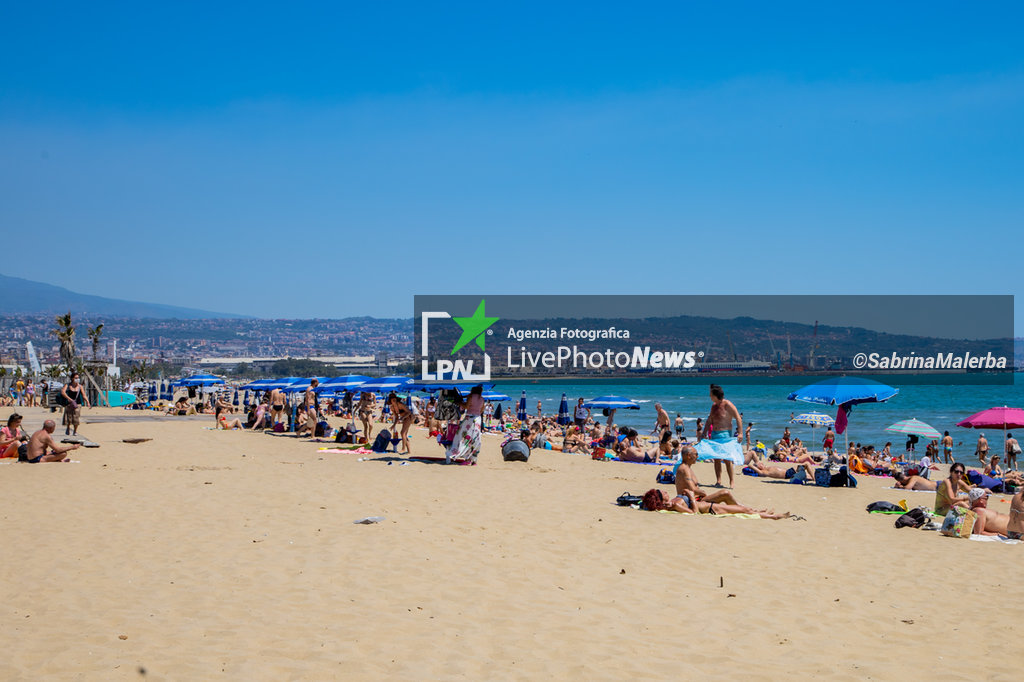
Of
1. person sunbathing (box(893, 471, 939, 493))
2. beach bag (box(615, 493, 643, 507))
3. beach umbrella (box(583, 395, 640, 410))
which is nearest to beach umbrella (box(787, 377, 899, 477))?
person sunbathing (box(893, 471, 939, 493))

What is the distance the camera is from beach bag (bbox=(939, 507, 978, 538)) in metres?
7.75

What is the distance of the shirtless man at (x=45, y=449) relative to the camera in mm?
11133

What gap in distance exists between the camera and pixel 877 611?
5.07 m

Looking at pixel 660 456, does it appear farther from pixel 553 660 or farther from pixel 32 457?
pixel 553 660

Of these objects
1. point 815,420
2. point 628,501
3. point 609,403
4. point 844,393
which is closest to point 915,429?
point 815,420

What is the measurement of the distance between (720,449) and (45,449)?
31.1 ft

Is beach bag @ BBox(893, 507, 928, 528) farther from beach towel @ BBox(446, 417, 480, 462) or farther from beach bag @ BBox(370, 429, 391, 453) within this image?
beach bag @ BBox(370, 429, 391, 453)

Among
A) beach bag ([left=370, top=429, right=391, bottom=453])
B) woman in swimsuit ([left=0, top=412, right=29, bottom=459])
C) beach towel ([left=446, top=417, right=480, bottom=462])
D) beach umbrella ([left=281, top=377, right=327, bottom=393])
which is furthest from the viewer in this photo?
beach umbrella ([left=281, top=377, right=327, bottom=393])

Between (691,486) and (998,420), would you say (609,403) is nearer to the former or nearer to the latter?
(998,420)

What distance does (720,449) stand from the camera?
403 inches

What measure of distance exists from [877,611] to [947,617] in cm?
41

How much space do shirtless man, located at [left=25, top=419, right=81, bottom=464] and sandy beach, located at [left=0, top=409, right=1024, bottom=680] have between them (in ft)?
5.82

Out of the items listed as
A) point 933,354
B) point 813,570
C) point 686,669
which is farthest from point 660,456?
point 933,354

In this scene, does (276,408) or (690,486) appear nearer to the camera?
(690,486)
